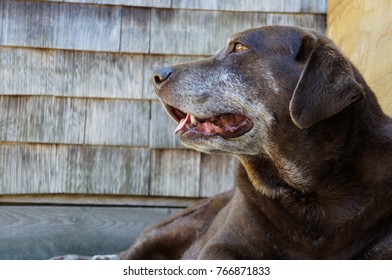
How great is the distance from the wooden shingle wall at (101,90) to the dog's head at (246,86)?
56.2 inches

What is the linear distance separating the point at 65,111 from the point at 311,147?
2236mm

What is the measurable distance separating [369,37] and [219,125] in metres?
1.40

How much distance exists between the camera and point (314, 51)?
3117mm

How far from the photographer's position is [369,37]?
4.21 m

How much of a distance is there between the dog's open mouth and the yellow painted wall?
1109 millimetres

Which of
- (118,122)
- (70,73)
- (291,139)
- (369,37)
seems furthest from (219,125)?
(70,73)

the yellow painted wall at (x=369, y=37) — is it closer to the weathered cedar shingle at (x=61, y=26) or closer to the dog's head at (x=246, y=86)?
the dog's head at (x=246, y=86)

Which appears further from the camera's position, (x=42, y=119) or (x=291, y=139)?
(x=42, y=119)

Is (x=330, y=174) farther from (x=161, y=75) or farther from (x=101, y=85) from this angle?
(x=101, y=85)

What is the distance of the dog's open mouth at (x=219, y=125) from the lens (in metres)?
3.29

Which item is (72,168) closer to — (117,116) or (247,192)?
(117,116)

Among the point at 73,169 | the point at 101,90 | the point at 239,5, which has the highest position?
the point at 239,5

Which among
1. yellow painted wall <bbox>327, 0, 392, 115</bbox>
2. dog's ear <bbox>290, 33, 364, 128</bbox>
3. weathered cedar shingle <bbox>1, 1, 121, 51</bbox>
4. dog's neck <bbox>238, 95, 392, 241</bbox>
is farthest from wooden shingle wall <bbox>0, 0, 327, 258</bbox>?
dog's ear <bbox>290, 33, 364, 128</bbox>

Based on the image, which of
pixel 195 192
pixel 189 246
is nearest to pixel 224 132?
pixel 189 246
